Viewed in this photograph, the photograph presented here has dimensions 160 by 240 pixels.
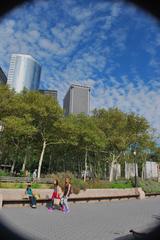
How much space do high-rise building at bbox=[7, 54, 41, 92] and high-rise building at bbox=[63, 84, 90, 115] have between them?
964cm

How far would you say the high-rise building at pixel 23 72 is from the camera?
4961 cm

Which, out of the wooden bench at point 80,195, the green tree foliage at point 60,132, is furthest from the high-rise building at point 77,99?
the wooden bench at point 80,195

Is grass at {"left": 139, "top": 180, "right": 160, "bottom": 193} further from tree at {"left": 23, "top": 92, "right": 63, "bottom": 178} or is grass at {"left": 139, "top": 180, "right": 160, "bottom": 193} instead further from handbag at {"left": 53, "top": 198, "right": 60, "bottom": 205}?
handbag at {"left": 53, "top": 198, "right": 60, "bottom": 205}

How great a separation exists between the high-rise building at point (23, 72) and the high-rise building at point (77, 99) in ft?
31.6

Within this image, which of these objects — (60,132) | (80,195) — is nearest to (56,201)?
(80,195)

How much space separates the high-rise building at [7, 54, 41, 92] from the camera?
49.6 m

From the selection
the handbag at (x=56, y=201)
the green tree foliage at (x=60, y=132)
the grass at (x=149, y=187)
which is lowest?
the handbag at (x=56, y=201)

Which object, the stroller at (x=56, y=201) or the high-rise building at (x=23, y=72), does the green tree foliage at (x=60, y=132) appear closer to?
→ the stroller at (x=56, y=201)

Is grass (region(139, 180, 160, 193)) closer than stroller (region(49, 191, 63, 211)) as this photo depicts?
No

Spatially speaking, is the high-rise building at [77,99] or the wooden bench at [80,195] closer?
the wooden bench at [80,195]

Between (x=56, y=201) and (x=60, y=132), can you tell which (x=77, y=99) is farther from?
(x=56, y=201)

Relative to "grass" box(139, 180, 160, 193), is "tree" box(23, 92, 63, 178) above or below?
above

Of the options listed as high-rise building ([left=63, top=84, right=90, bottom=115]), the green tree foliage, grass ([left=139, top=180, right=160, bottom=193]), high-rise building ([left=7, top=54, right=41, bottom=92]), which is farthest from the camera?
high-rise building ([left=63, top=84, right=90, bottom=115])

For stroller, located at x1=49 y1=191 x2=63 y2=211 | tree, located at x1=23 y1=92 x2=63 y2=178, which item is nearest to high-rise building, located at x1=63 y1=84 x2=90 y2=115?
tree, located at x1=23 y1=92 x2=63 y2=178
